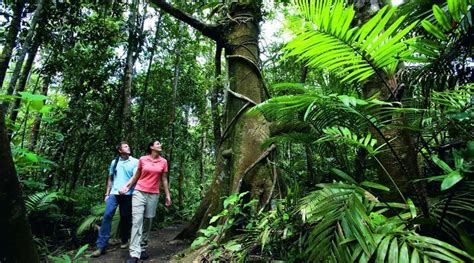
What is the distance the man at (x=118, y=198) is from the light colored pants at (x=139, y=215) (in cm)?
66

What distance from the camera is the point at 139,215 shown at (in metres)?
3.89

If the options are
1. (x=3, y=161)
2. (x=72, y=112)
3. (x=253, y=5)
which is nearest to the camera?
(x=3, y=161)

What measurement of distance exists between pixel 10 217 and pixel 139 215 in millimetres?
2906

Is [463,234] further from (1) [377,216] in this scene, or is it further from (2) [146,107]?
(2) [146,107]

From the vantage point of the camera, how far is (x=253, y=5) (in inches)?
190

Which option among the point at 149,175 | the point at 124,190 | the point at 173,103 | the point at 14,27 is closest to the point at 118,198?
the point at 124,190

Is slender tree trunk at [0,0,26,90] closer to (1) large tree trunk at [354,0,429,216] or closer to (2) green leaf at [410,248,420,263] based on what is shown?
(1) large tree trunk at [354,0,429,216]

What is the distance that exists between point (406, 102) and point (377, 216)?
101cm

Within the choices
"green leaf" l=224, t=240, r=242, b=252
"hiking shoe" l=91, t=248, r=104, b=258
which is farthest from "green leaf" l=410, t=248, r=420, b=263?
"hiking shoe" l=91, t=248, r=104, b=258

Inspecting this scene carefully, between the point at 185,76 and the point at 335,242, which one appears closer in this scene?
the point at 335,242

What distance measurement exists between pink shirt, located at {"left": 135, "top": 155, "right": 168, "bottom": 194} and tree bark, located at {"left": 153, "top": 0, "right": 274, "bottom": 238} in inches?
28.1

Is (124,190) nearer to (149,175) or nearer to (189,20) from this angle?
(149,175)

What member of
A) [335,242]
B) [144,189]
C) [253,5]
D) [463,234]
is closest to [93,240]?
[144,189]

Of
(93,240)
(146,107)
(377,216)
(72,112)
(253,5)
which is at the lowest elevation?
(93,240)
